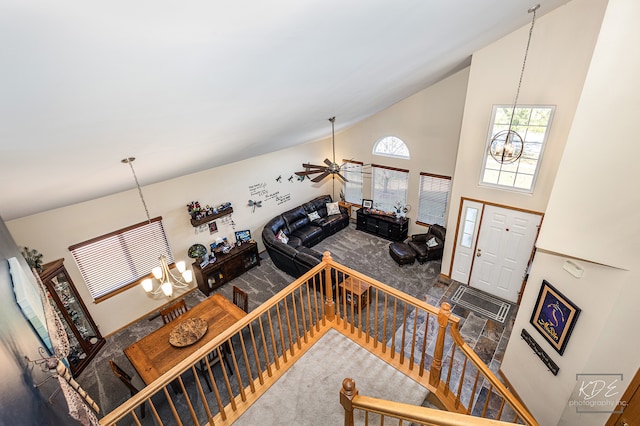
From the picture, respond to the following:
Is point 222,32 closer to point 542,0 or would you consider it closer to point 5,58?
point 5,58

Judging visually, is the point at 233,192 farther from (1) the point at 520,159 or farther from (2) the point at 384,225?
(1) the point at 520,159

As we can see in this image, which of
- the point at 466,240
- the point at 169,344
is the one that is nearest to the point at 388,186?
the point at 466,240

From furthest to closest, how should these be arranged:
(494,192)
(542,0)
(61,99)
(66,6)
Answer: (494,192), (542,0), (61,99), (66,6)

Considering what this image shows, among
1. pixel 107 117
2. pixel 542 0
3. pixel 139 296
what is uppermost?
pixel 542 0

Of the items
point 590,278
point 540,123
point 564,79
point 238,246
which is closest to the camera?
point 590,278

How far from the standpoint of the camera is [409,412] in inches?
81.0

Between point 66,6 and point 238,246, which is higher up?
point 66,6

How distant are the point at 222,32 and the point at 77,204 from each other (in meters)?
5.28

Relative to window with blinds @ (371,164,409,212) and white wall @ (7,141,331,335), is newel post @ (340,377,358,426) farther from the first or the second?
window with blinds @ (371,164,409,212)

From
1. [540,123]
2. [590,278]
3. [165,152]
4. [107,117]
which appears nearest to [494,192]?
[540,123]

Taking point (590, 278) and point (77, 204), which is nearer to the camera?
point (590, 278)

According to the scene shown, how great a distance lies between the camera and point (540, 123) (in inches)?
196

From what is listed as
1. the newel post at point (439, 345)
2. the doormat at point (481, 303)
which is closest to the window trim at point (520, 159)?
the doormat at point (481, 303)

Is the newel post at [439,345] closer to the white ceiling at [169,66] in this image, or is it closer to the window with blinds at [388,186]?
the white ceiling at [169,66]
